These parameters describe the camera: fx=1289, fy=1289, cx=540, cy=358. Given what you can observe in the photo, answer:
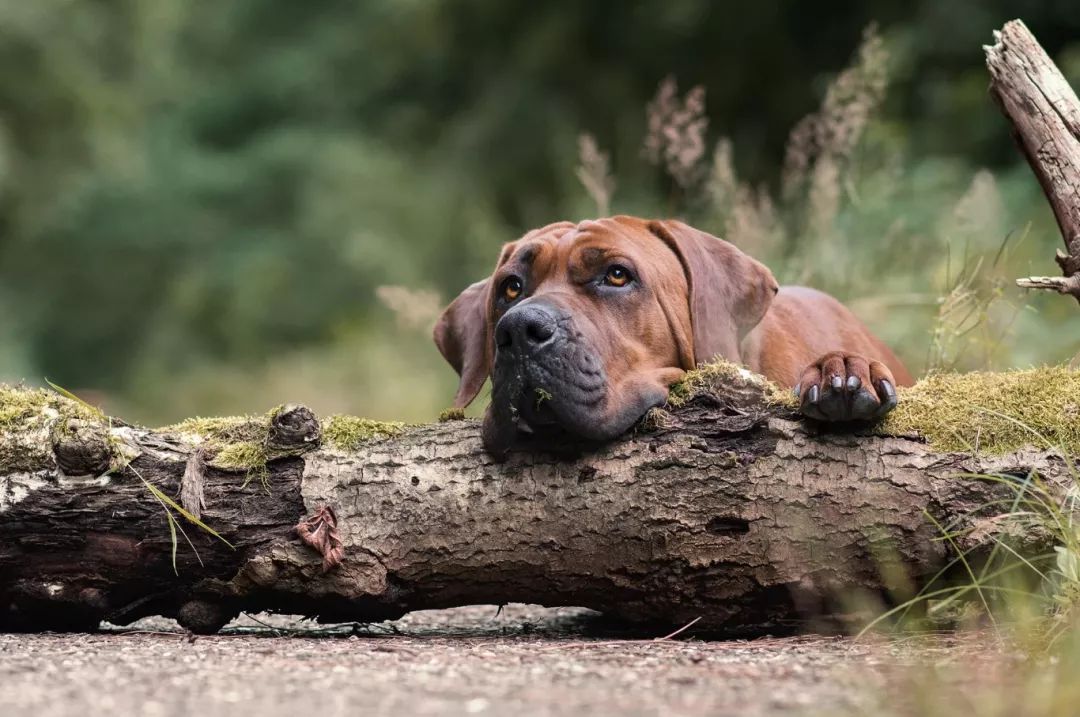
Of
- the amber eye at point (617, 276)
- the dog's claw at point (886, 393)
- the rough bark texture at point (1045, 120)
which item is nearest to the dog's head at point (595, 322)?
the amber eye at point (617, 276)

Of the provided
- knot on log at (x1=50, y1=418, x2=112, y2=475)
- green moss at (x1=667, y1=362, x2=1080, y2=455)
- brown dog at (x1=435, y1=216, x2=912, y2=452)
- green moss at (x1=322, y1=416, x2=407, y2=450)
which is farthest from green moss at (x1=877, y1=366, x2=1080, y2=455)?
knot on log at (x1=50, y1=418, x2=112, y2=475)

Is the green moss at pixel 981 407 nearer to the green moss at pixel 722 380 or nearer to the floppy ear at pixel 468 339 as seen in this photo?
the green moss at pixel 722 380

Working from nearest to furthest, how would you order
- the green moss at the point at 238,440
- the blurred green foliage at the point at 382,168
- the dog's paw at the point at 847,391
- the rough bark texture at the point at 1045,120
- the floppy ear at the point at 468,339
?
the dog's paw at the point at 847,391 < the green moss at the point at 238,440 < the rough bark texture at the point at 1045,120 < the floppy ear at the point at 468,339 < the blurred green foliage at the point at 382,168

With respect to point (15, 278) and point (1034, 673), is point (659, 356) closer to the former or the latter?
point (1034, 673)

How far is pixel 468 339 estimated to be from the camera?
15.1 ft

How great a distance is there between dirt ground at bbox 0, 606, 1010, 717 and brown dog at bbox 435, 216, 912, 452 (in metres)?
0.65

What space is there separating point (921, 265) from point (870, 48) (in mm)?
1550

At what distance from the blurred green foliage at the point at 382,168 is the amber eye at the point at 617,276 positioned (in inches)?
70.2

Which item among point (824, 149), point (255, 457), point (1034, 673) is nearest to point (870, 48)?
point (824, 149)

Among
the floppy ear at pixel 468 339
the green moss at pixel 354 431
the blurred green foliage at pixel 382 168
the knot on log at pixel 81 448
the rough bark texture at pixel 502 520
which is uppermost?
the blurred green foliage at pixel 382 168

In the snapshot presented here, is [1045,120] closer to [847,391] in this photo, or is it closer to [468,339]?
[847,391]

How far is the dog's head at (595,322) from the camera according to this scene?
142 inches

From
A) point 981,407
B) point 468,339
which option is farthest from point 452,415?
point 981,407

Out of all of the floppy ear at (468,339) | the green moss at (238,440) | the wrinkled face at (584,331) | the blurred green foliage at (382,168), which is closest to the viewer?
the wrinkled face at (584,331)
